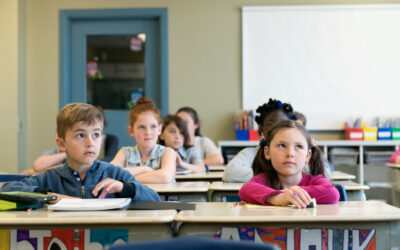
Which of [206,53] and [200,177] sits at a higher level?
[206,53]

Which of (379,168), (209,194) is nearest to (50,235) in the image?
(209,194)

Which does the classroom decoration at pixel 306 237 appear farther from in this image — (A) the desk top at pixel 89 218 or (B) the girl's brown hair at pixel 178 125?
(B) the girl's brown hair at pixel 178 125

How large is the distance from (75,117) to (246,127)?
147 inches

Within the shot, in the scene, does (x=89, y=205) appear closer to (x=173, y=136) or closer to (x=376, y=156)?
(x=173, y=136)

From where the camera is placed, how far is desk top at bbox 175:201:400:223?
159cm

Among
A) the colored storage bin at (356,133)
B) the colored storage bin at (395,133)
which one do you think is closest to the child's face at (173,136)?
the colored storage bin at (356,133)

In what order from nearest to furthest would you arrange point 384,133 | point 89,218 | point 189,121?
point 89,218, point 189,121, point 384,133

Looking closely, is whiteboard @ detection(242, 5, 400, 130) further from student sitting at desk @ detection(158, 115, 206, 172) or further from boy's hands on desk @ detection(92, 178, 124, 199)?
Result: boy's hands on desk @ detection(92, 178, 124, 199)

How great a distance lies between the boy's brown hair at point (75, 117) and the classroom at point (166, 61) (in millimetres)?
3732

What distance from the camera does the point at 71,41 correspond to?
619cm

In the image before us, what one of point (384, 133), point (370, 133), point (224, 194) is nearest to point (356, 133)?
point (370, 133)

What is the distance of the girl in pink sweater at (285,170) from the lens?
79.9 inches

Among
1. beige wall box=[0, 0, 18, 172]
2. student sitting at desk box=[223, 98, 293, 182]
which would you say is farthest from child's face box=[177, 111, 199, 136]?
beige wall box=[0, 0, 18, 172]

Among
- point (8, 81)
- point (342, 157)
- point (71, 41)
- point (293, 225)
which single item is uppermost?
point (71, 41)
